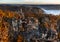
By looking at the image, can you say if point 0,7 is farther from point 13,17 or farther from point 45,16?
point 45,16

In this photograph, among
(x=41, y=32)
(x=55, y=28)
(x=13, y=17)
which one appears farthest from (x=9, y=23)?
(x=55, y=28)

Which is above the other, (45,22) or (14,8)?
(14,8)

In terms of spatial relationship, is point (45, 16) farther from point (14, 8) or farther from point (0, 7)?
point (0, 7)

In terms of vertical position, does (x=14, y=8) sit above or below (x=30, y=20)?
above

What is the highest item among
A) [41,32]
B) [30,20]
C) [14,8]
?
[14,8]

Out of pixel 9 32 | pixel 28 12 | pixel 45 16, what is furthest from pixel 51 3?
pixel 9 32
